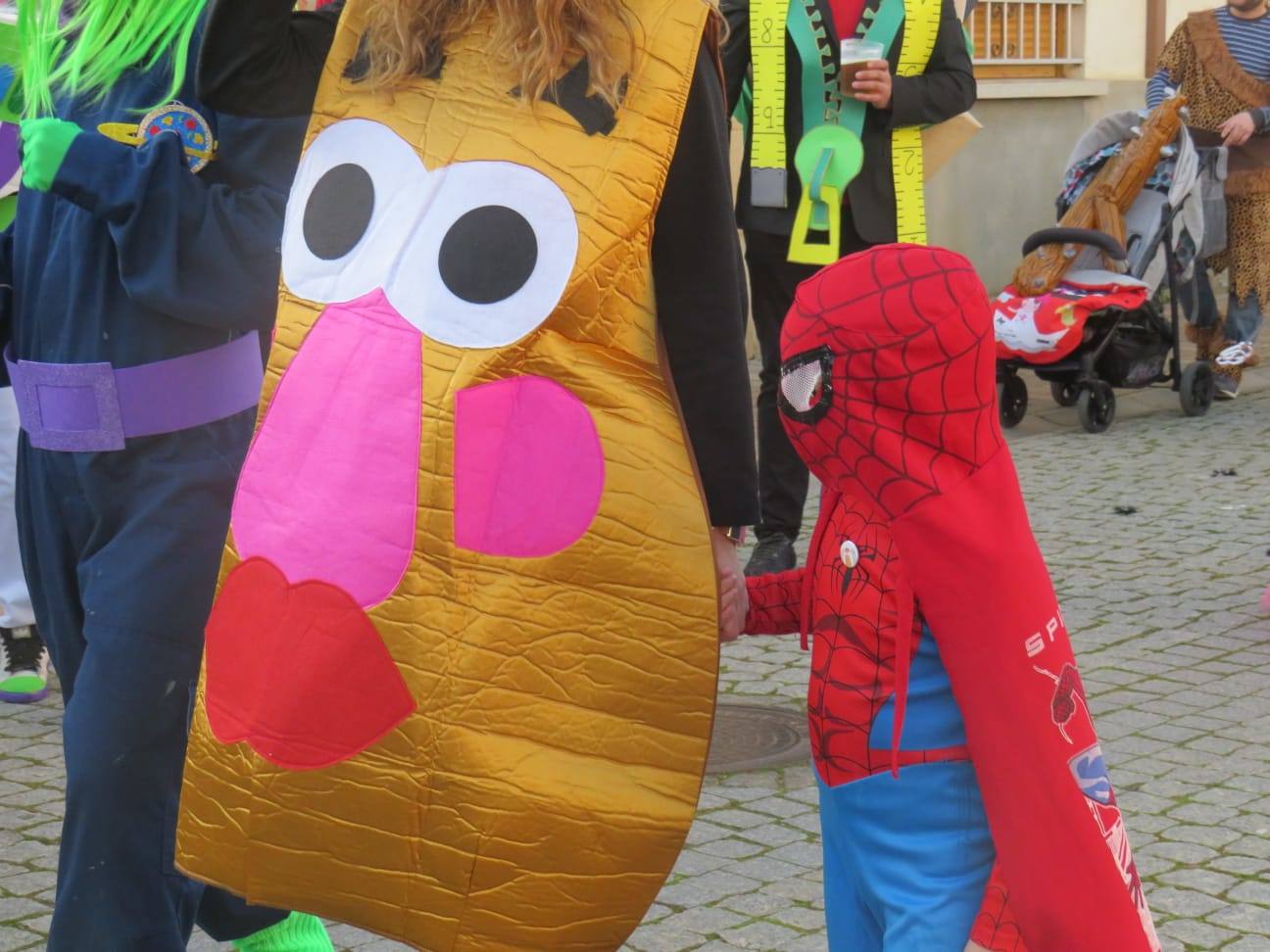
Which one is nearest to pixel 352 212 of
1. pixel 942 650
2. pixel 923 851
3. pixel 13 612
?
pixel 942 650

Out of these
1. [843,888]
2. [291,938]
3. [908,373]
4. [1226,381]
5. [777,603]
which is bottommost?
[1226,381]

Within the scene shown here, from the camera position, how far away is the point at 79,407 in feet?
9.52

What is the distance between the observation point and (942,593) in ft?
7.42

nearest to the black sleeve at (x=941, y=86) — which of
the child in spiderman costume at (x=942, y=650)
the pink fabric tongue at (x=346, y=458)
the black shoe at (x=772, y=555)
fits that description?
the black shoe at (x=772, y=555)

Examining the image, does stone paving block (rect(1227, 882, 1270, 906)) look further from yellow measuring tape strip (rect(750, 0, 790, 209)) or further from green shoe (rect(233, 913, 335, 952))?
yellow measuring tape strip (rect(750, 0, 790, 209))

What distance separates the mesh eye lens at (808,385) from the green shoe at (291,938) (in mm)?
1537

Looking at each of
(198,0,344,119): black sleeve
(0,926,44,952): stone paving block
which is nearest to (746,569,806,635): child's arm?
(198,0,344,119): black sleeve

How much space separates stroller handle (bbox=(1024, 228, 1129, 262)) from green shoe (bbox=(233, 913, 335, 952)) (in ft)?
21.3

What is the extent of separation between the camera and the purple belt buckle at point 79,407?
114 inches

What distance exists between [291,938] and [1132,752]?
2.33 m

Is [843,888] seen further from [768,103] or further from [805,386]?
[768,103]

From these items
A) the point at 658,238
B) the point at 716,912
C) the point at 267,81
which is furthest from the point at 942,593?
the point at 716,912

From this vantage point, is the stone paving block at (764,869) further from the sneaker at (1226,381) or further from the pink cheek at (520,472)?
the sneaker at (1226,381)

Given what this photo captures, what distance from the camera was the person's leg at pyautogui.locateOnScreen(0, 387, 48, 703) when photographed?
17.6ft
